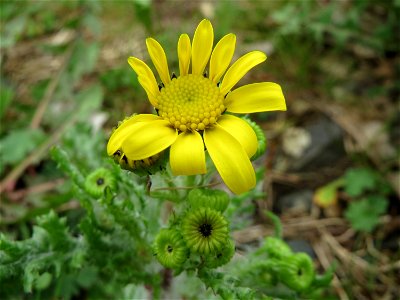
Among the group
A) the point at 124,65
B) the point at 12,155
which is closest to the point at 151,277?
the point at 12,155

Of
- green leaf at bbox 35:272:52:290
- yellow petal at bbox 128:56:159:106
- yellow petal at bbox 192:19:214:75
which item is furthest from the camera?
green leaf at bbox 35:272:52:290

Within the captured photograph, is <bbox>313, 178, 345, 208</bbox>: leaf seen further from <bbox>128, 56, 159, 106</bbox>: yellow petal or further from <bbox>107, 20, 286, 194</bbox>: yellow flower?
<bbox>128, 56, 159, 106</bbox>: yellow petal

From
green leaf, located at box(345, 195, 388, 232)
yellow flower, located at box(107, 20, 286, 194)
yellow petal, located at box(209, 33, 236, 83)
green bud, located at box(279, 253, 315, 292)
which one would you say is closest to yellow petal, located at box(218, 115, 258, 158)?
yellow flower, located at box(107, 20, 286, 194)

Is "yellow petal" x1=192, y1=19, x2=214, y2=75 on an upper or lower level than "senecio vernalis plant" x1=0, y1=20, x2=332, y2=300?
upper

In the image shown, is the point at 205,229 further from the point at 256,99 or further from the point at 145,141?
the point at 256,99

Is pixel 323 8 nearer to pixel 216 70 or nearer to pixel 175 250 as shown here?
pixel 216 70

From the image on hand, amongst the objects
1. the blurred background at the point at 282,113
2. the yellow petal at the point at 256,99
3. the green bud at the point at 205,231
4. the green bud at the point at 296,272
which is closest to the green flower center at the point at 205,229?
the green bud at the point at 205,231
